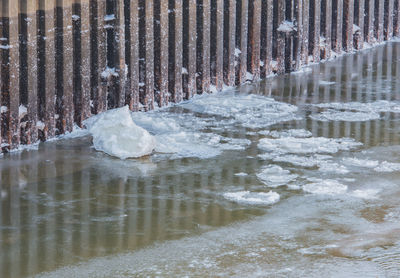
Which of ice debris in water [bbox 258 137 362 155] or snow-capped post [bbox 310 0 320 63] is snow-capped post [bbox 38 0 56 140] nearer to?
ice debris in water [bbox 258 137 362 155]

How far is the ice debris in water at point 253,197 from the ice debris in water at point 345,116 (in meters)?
3.03

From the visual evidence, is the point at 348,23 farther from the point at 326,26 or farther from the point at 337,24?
the point at 326,26

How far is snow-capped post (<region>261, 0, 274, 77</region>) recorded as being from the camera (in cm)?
1251

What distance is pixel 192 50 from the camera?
440 inches

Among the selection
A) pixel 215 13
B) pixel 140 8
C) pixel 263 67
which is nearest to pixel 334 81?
pixel 263 67

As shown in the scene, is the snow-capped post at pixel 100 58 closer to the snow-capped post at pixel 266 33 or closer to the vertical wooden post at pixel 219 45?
the vertical wooden post at pixel 219 45

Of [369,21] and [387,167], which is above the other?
[369,21]

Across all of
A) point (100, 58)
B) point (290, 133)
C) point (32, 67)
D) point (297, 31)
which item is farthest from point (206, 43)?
point (32, 67)

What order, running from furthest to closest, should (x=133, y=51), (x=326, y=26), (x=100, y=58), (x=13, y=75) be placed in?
(x=326, y=26) < (x=133, y=51) < (x=100, y=58) < (x=13, y=75)

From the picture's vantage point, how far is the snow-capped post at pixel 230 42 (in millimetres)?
11789

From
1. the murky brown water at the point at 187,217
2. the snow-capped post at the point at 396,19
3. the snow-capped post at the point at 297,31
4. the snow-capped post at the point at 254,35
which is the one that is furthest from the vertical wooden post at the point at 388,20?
the murky brown water at the point at 187,217

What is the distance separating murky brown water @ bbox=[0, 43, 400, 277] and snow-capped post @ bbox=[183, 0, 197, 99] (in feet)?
5.60

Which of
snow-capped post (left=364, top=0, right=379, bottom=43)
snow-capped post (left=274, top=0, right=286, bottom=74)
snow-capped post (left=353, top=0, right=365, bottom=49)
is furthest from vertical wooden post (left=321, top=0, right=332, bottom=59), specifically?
snow-capped post (left=364, top=0, right=379, bottom=43)

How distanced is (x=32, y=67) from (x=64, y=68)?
51 cm
